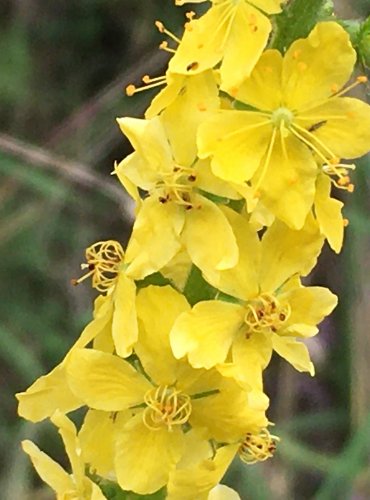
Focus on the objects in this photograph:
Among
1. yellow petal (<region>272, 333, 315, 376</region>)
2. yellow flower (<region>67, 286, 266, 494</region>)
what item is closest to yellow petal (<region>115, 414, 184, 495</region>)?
yellow flower (<region>67, 286, 266, 494</region>)

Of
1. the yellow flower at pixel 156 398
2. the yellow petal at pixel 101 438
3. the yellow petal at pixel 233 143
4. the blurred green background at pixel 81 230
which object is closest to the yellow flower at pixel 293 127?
the yellow petal at pixel 233 143

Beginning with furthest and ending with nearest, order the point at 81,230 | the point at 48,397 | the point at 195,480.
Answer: the point at 81,230
the point at 48,397
the point at 195,480

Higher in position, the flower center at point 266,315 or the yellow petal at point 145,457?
the flower center at point 266,315

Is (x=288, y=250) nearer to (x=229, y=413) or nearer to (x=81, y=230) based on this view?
(x=229, y=413)

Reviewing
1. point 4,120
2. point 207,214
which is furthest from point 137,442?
point 4,120

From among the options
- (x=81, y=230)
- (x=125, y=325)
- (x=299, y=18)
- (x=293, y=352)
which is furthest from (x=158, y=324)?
(x=81, y=230)

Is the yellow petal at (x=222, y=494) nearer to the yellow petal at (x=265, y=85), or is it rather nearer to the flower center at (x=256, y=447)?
the flower center at (x=256, y=447)
